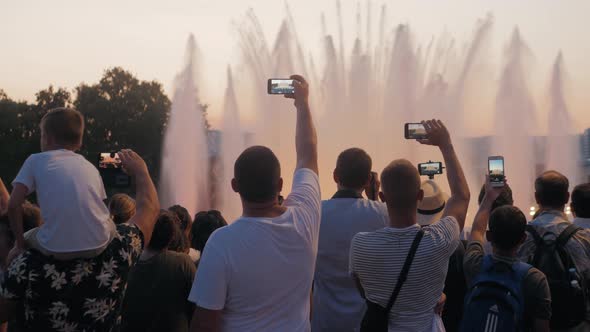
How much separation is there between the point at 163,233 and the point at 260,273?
1.78m

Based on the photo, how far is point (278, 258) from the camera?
2902mm

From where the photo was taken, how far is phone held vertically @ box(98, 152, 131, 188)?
3816 mm

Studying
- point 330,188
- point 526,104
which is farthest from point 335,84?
point 526,104

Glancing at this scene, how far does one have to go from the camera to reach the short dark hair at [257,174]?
2.87m

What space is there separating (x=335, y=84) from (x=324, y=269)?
16958 mm

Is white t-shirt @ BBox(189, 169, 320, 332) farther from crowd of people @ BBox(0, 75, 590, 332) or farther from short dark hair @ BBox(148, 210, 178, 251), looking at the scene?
short dark hair @ BBox(148, 210, 178, 251)

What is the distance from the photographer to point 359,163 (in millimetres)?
4219

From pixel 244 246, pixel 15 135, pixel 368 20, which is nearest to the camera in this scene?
pixel 244 246

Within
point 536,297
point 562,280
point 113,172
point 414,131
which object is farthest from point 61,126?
point 562,280

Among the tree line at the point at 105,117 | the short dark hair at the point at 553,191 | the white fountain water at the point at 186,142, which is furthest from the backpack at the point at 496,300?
the tree line at the point at 105,117

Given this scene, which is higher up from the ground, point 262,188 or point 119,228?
point 262,188

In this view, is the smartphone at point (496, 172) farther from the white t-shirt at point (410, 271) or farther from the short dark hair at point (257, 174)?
the short dark hair at point (257, 174)

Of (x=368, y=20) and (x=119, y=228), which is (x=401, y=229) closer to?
Answer: (x=119, y=228)

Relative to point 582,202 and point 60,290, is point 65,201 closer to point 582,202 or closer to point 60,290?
point 60,290
